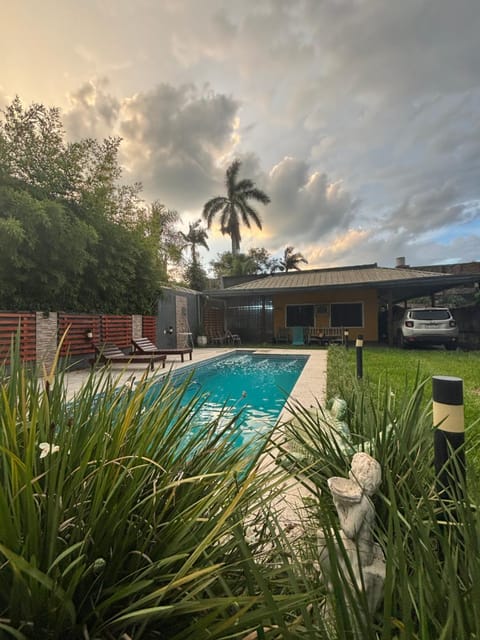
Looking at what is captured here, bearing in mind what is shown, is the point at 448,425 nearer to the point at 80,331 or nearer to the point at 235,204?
the point at 80,331

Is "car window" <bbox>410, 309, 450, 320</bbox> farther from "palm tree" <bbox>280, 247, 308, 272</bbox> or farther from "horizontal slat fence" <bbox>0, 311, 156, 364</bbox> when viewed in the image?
"palm tree" <bbox>280, 247, 308, 272</bbox>

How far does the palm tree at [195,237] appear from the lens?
25594 mm

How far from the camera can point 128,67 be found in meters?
7.95

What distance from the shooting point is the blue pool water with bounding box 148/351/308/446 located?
5.30 m

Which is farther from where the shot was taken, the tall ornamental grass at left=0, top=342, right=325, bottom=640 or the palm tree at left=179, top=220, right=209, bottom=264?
the palm tree at left=179, top=220, right=209, bottom=264

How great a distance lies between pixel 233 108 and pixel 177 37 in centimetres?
443

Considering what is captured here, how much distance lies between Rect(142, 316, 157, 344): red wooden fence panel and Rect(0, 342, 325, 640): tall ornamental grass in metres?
10.3

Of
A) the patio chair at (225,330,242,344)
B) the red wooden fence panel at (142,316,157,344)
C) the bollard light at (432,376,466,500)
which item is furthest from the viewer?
the patio chair at (225,330,242,344)

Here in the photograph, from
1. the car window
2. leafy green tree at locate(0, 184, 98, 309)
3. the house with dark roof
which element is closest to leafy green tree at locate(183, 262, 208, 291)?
the house with dark roof

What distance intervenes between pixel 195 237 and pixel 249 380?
19.9 metres

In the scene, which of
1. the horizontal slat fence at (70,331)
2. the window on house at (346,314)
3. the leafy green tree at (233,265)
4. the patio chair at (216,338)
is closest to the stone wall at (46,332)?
the horizontal slat fence at (70,331)

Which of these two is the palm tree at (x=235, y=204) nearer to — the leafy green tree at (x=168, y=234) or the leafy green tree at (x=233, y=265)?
the leafy green tree at (x=233, y=265)

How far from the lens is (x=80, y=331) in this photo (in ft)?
28.0

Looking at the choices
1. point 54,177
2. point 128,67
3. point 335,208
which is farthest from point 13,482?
point 335,208
